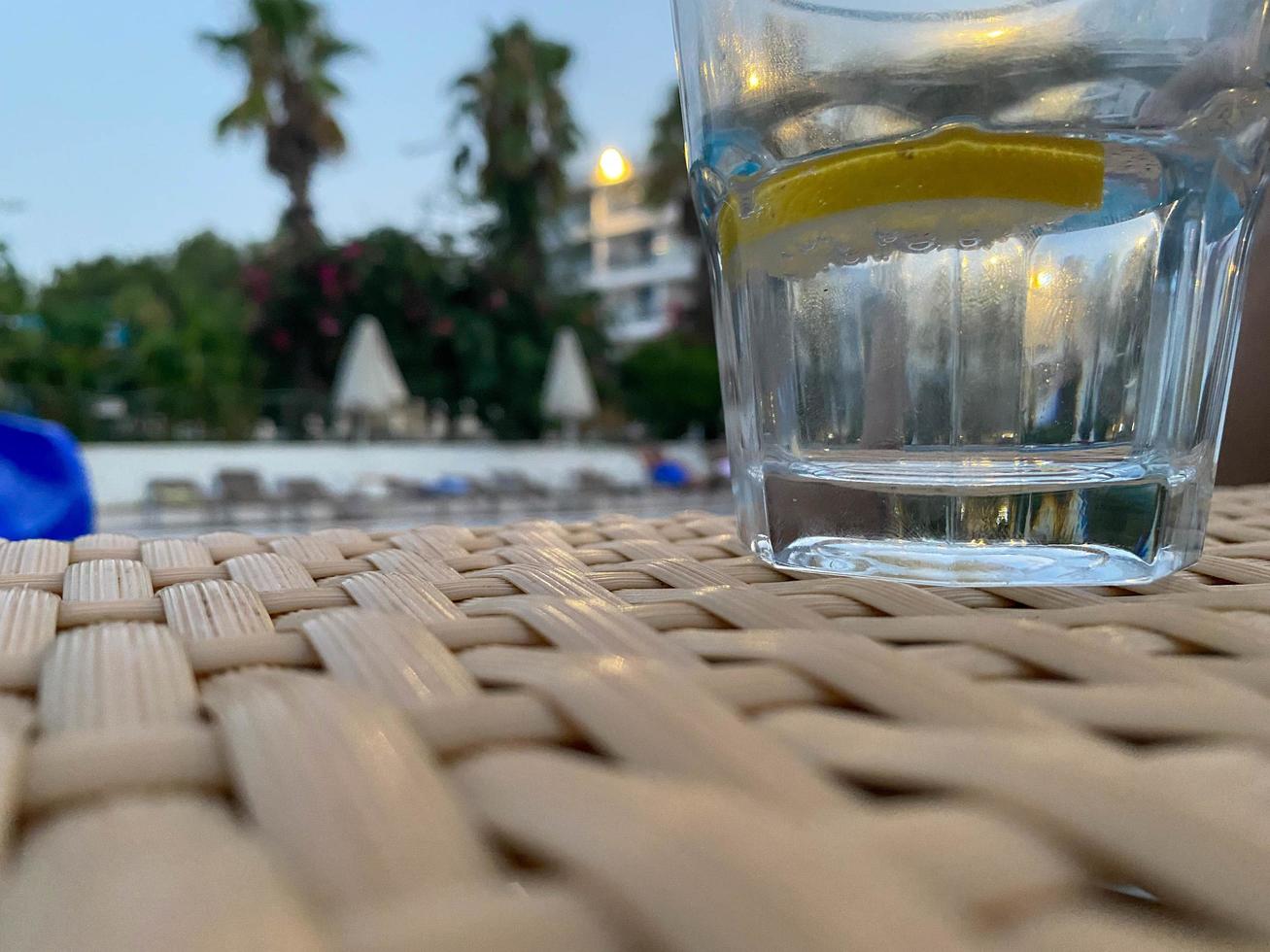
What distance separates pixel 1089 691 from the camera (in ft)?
0.50

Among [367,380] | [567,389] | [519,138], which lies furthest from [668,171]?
[367,380]

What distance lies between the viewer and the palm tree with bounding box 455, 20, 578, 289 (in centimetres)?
790

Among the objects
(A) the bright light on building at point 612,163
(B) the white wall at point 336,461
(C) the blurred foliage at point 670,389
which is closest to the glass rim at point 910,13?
(B) the white wall at point 336,461

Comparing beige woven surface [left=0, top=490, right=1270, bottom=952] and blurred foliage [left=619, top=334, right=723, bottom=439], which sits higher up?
beige woven surface [left=0, top=490, right=1270, bottom=952]

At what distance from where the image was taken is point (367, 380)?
20.0 feet

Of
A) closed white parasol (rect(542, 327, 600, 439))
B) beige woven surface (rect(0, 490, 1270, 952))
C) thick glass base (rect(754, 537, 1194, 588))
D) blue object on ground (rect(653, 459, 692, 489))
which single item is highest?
beige woven surface (rect(0, 490, 1270, 952))

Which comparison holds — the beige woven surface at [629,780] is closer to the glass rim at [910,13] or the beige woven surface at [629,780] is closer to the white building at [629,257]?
the glass rim at [910,13]

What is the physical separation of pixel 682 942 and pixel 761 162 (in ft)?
0.83

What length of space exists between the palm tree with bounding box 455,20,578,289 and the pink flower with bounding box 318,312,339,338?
1501mm

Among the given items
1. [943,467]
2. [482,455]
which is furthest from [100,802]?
[482,455]

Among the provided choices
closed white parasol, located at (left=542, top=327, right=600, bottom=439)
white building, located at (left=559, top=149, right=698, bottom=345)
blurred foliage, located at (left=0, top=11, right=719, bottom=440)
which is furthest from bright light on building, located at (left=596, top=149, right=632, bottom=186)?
white building, located at (left=559, top=149, right=698, bottom=345)

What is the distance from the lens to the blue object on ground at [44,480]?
3.82 ft

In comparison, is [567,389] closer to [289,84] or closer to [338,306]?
[338,306]

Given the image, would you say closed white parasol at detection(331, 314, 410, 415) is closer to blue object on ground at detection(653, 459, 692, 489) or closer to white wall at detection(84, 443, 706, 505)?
white wall at detection(84, 443, 706, 505)
